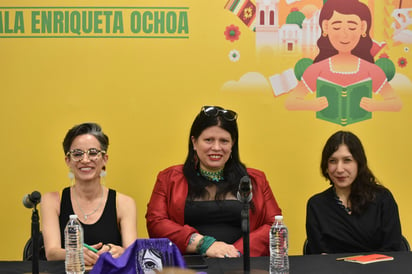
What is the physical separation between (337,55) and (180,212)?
1.63 metres

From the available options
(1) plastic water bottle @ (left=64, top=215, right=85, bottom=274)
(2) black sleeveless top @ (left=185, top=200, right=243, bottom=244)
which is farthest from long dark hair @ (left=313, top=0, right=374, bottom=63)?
(1) plastic water bottle @ (left=64, top=215, right=85, bottom=274)

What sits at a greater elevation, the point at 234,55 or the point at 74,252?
the point at 234,55

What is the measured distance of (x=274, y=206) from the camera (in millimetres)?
3500

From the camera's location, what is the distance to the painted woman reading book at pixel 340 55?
3.96 m

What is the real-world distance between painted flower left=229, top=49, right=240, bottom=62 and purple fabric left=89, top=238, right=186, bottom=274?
193cm

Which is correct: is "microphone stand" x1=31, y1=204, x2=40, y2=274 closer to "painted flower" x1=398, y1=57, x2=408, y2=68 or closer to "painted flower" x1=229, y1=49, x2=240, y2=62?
"painted flower" x1=229, y1=49, x2=240, y2=62

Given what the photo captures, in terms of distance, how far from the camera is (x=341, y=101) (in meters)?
3.97

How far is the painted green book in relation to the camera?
3.97 meters

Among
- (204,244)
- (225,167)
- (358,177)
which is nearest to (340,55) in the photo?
(358,177)

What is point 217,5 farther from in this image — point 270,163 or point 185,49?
point 270,163

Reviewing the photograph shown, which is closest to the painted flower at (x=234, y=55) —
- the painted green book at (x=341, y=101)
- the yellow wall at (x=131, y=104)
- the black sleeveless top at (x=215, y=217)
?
the yellow wall at (x=131, y=104)

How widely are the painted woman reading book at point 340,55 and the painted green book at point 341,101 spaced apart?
3 centimetres

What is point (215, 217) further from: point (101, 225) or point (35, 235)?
point (35, 235)

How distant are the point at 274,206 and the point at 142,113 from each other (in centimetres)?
115
